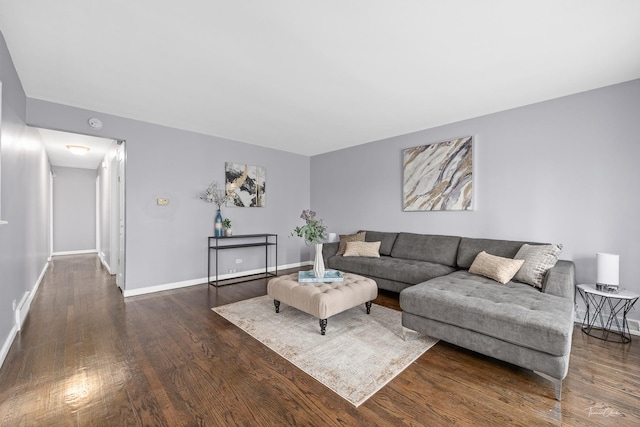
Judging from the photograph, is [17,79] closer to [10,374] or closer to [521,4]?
[10,374]

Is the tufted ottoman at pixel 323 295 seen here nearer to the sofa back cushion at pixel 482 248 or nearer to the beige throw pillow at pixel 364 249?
the beige throw pillow at pixel 364 249

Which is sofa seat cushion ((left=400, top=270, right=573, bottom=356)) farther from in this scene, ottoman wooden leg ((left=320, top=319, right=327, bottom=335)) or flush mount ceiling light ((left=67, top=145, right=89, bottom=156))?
flush mount ceiling light ((left=67, top=145, right=89, bottom=156))

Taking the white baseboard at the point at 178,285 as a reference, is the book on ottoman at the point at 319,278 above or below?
above

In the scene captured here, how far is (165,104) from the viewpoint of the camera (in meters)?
3.44

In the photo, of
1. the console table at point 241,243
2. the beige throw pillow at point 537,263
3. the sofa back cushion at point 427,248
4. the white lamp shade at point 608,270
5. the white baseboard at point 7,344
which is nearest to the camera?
the white baseboard at point 7,344

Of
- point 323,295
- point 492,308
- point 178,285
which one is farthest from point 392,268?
point 178,285

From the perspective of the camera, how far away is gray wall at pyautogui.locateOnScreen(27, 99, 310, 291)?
380 centimetres

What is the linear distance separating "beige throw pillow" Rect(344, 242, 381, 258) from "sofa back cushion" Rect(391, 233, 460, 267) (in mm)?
274

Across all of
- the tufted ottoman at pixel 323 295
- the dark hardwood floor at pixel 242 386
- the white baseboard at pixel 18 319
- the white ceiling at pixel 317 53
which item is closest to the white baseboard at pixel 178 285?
the white baseboard at pixel 18 319

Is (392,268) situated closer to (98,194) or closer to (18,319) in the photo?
(18,319)

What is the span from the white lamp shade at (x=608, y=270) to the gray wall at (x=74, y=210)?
11307 millimetres

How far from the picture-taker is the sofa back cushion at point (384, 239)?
15.1 ft

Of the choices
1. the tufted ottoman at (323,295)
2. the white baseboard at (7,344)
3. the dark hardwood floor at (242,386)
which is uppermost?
the tufted ottoman at (323,295)

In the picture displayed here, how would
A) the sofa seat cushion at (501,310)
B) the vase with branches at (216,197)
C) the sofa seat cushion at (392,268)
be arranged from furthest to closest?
the vase with branches at (216,197), the sofa seat cushion at (392,268), the sofa seat cushion at (501,310)
